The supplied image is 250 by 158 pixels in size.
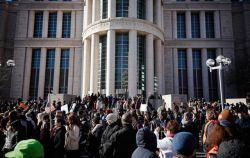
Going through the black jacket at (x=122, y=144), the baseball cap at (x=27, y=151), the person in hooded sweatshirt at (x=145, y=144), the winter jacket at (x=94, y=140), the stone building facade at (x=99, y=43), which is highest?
the stone building facade at (x=99, y=43)

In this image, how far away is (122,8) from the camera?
3138 cm

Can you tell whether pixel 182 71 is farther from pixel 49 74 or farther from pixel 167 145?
pixel 167 145

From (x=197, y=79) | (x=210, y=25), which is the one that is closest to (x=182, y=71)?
(x=197, y=79)

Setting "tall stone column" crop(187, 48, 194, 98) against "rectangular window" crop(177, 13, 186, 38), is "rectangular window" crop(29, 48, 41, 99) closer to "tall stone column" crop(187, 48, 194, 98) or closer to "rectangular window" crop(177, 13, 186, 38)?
"rectangular window" crop(177, 13, 186, 38)

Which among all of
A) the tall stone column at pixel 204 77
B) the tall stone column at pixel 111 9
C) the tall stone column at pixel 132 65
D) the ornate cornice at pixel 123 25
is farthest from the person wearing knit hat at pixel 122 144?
the tall stone column at pixel 204 77

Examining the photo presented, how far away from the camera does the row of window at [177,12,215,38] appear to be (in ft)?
132

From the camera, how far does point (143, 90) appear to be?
30.6 meters

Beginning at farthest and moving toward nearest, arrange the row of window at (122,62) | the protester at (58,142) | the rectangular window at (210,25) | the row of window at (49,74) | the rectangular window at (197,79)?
the rectangular window at (210,25) < the rectangular window at (197,79) < the row of window at (49,74) < the row of window at (122,62) < the protester at (58,142)

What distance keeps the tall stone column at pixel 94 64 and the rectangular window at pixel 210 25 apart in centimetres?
1973

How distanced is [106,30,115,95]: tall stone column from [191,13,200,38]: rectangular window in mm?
16730

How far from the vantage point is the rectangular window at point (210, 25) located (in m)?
40.1

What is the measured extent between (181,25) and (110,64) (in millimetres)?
17682

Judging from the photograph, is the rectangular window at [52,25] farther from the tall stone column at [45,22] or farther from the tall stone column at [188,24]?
the tall stone column at [188,24]

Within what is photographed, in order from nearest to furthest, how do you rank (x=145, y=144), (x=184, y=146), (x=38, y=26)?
1. (x=184, y=146)
2. (x=145, y=144)
3. (x=38, y=26)
